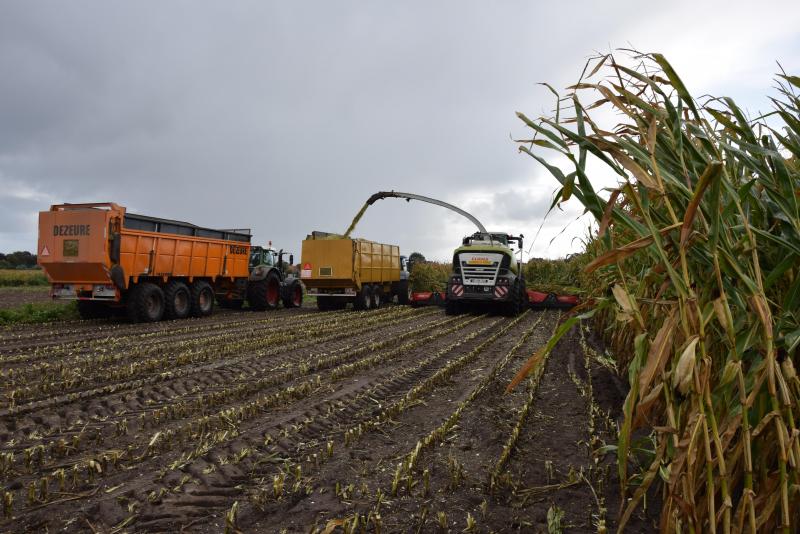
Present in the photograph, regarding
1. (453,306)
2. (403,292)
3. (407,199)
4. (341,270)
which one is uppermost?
(407,199)

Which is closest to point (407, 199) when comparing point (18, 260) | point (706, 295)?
point (706, 295)

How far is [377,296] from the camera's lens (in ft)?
61.2

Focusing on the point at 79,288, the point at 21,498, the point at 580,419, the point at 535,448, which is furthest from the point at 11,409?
the point at 79,288

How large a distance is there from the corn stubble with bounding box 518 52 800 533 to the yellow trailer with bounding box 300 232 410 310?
46.9ft

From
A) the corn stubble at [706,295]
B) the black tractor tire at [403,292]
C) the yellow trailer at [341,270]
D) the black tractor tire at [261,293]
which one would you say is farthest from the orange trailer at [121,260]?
the corn stubble at [706,295]

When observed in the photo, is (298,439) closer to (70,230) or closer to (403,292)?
(70,230)

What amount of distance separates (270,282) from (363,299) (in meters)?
3.35

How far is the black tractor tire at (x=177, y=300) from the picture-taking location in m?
13.7

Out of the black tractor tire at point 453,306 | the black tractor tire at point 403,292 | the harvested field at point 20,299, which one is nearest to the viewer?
the black tractor tire at point 453,306

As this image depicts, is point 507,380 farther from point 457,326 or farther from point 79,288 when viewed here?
point 79,288

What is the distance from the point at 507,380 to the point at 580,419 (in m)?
1.69

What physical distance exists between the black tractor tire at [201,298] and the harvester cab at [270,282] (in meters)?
2.06

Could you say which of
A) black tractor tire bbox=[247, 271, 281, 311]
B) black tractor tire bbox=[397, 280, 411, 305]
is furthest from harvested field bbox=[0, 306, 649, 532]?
black tractor tire bbox=[397, 280, 411, 305]

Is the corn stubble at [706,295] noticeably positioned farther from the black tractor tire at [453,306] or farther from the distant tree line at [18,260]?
the distant tree line at [18,260]
